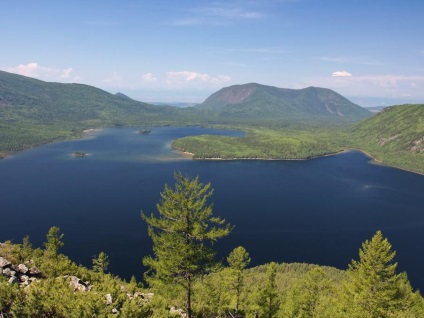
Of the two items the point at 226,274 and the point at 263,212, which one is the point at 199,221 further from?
the point at 263,212

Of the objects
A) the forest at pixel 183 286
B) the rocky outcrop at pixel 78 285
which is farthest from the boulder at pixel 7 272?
the rocky outcrop at pixel 78 285

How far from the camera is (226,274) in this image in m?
56.8

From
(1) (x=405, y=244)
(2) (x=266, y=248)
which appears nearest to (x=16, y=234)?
→ (2) (x=266, y=248)

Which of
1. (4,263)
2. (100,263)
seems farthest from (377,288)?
(100,263)

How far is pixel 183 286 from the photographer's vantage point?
36969 mm

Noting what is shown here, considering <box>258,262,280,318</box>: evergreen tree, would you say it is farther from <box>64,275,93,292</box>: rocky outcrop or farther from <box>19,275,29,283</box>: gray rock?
<box>19,275,29,283</box>: gray rock

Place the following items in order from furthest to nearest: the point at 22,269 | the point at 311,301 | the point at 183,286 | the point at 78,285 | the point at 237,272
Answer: the point at 237,272, the point at 311,301, the point at 22,269, the point at 78,285, the point at 183,286

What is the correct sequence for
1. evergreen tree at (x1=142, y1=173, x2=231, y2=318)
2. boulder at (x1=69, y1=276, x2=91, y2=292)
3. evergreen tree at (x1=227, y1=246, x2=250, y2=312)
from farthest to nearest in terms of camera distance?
evergreen tree at (x1=227, y1=246, x2=250, y2=312) → boulder at (x1=69, y1=276, x2=91, y2=292) → evergreen tree at (x1=142, y1=173, x2=231, y2=318)

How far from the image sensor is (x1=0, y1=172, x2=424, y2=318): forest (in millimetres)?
32875

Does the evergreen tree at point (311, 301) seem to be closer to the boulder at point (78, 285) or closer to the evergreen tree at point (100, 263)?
the boulder at point (78, 285)

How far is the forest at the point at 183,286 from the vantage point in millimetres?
32875

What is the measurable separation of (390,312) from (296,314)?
12597 millimetres

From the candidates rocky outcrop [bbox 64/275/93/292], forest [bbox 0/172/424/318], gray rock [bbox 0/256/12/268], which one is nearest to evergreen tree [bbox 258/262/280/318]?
forest [bbox 0/172/424/318]

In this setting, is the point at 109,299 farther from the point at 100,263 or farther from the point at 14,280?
the point at 100,263
